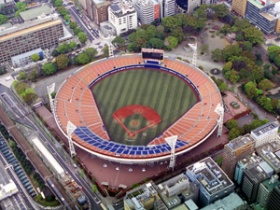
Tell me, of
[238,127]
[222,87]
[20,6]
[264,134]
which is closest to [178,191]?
[264,134]

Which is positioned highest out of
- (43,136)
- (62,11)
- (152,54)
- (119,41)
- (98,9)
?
(98,9)

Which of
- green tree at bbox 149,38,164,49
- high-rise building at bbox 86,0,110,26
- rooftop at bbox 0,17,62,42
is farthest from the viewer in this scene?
high-rise building at bbox 86,0,110,26

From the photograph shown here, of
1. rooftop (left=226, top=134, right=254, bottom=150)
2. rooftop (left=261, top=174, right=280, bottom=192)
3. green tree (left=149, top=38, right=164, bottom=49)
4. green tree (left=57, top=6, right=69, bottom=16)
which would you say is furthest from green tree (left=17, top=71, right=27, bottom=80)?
rooftop (left=261, top=174, right=280, bottom=192)

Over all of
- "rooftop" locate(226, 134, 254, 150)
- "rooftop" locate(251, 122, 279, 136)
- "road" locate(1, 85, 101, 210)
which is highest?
"rooftop" locate(251, 122, 279, 136)

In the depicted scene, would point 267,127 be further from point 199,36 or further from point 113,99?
point 199,36

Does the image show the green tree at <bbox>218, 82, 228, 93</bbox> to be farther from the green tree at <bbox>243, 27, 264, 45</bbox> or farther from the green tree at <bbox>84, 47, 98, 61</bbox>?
the green tree at <bbox>84, 47, 98, 61</bbox>

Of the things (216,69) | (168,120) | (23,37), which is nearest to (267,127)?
(168,120)

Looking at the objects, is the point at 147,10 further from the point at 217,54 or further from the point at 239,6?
the point at 239,6
